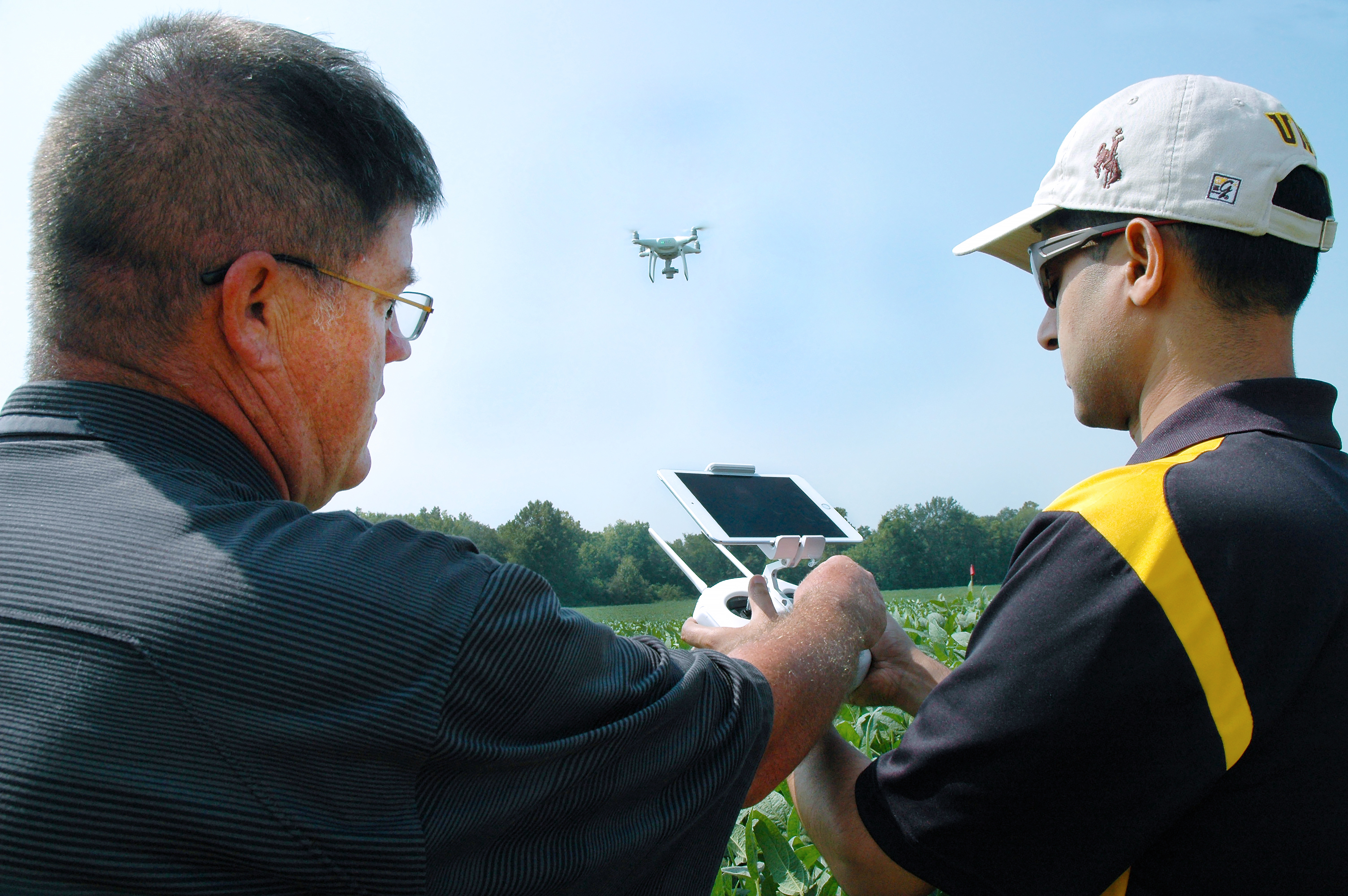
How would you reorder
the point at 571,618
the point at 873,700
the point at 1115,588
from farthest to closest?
1. the point at 873,700
2. the point at 1115,588
3. the point at 571,618

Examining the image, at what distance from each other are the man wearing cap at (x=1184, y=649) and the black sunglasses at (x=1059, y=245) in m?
0.08

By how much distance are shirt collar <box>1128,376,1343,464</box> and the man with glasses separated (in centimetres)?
79

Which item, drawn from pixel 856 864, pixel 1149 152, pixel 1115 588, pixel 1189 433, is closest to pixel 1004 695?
pixel 1115 588

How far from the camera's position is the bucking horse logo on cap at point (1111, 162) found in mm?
1796

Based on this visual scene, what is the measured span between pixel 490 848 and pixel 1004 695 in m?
0.85

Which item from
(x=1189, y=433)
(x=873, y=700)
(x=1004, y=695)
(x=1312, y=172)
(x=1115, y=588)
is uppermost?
(x=1312, y=172)

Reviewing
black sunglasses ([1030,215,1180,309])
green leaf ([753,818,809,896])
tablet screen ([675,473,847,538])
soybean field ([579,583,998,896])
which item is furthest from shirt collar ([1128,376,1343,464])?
green leaf ([753,818,809,896])

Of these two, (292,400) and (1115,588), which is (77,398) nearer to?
(292,400)

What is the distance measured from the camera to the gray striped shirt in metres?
0.94

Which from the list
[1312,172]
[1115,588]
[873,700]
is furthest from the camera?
[873,700]

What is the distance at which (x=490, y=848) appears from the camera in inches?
43.4

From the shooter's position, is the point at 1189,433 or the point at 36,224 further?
the point at 1189,433

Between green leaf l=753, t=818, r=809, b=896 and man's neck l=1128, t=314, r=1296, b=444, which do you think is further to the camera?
green leaf l=753, t=818, r=809, b=896

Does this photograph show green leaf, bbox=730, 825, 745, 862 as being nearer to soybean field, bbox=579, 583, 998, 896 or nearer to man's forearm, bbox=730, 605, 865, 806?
soybean field, bbox=579, 583, 998, 896
